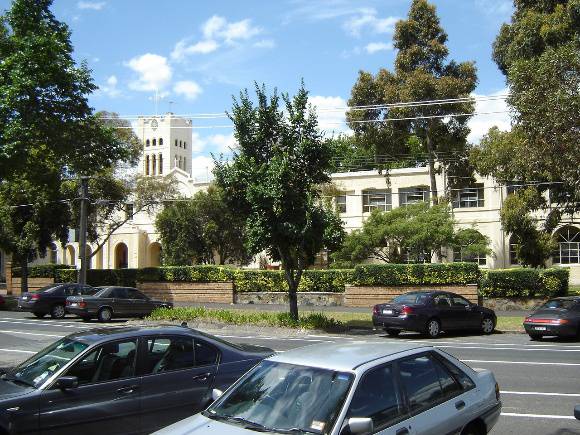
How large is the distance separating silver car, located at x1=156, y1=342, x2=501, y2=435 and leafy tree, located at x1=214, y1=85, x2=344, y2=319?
14750 mm

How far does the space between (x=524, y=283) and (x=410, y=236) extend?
25.3 ft

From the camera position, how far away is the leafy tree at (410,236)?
34.1 metres

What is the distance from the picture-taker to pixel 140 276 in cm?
3878

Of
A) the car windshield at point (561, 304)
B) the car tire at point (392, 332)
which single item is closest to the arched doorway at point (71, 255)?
the car tire at point (392, 332)

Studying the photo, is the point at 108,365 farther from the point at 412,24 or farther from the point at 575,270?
the point at 575,270

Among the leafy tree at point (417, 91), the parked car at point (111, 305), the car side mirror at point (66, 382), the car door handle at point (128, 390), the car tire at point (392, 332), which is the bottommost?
the car tire at point (392, 332)

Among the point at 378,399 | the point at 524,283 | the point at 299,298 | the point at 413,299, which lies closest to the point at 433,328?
the point at 413,299

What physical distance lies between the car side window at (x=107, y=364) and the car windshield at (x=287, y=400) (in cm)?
210

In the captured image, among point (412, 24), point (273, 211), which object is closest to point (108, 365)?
point (273, 211)

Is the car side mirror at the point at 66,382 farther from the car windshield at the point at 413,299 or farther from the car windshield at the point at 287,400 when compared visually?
the car windshield at the point at 413,299

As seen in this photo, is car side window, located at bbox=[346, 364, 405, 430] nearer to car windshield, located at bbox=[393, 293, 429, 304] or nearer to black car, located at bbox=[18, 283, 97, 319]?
car windshield, located at bbox=[393, 293, 429, 304]

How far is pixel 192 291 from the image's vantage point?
36.0 meters

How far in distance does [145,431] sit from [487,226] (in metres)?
42.2

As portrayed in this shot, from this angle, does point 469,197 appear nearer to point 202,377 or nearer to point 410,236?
point 410,236
